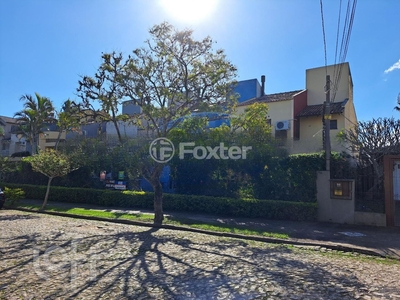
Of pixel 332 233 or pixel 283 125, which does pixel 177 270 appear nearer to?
pixel 332 233

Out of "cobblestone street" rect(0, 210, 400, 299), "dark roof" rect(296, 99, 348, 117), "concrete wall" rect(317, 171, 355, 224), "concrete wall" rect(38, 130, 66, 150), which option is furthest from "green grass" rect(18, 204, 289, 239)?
"concrete wall" rect(38, 130, 66, 150)

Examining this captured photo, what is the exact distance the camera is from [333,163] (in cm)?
1227

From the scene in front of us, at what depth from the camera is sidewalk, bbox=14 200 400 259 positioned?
801cm

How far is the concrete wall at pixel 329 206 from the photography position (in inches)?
441

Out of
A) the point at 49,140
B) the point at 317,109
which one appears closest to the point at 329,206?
the point at 317,109

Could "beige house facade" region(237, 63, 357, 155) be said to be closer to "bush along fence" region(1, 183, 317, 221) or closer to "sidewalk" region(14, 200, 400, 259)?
"bush along fence" region(1, 183, 317, 221)

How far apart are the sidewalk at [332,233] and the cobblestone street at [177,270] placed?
2.71 ft

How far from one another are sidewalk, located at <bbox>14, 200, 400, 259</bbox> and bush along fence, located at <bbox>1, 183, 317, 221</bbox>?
47 centimetres

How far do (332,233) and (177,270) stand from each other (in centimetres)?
607

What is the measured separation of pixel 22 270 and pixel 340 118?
64.7ft

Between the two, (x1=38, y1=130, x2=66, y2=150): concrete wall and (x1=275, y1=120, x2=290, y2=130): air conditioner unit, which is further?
(x1=38, y1=130, x2=66, y2=150): concrete wall

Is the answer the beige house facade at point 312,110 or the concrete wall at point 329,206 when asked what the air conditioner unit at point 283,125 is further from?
the concrete wall at point 329,206

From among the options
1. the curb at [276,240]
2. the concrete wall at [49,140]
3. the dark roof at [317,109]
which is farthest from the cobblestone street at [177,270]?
the concrete wall at [49,140]

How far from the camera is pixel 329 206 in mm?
11625
